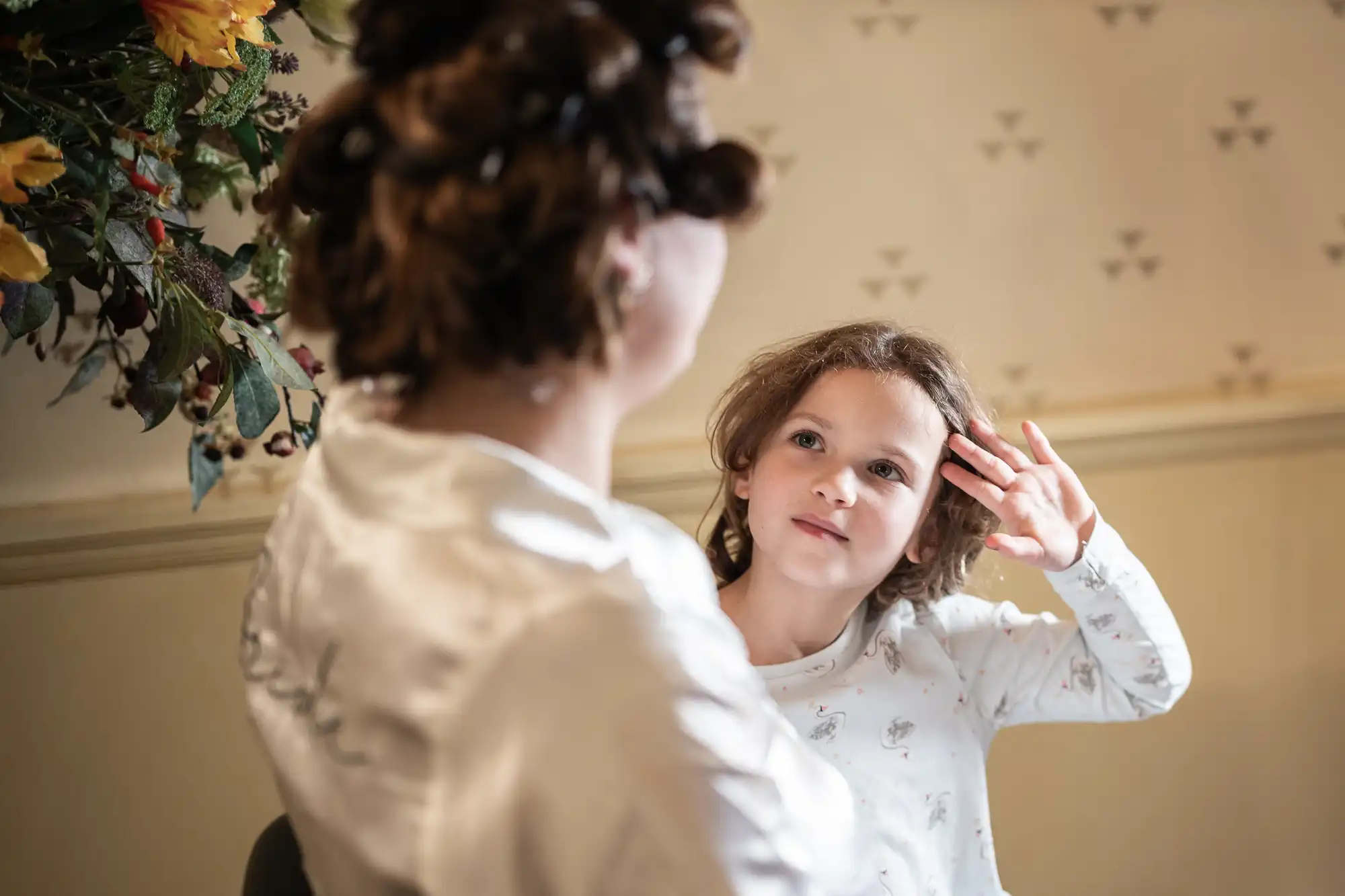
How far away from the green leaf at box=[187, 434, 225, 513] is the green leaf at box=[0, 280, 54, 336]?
0.61 feet

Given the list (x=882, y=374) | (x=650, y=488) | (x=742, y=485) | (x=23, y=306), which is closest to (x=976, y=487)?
(x=882, y=374)

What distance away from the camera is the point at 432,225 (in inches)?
21.4

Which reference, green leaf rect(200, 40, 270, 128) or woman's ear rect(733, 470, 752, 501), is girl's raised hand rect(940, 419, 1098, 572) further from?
green leaf rect(200, 40, 270, 128)

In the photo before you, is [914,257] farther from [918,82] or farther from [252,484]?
[252,484]

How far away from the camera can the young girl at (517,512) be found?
1.69 ft

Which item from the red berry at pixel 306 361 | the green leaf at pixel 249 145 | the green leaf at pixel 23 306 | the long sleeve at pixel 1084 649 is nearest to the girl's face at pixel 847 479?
the long sleeve at pixel 1084 649

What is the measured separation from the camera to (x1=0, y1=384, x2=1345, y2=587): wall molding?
151cm

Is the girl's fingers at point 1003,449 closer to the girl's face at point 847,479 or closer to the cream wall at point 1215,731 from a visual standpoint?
the girl's face at point 847,479

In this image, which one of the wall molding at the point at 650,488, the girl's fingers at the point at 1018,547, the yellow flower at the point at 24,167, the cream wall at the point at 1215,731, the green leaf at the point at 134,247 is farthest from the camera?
the cream wall at the point at 1215,731

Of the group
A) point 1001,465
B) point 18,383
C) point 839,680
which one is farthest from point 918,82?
A: point 18,383

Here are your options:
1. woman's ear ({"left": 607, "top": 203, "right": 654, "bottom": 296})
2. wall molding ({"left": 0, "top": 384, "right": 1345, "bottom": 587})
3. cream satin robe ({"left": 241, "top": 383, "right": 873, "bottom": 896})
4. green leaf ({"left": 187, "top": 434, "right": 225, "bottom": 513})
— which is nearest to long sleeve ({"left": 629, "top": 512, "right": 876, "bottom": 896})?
cream satin robe ({"left": 241, "top": 383, "right": 873, "bottom": 896})

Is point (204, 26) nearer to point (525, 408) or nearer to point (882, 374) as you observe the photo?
point (525, 408)

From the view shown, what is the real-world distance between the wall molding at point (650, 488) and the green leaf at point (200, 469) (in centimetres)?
59

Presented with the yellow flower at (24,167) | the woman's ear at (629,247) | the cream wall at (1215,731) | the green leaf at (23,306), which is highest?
the woman's ear at (629,247)
